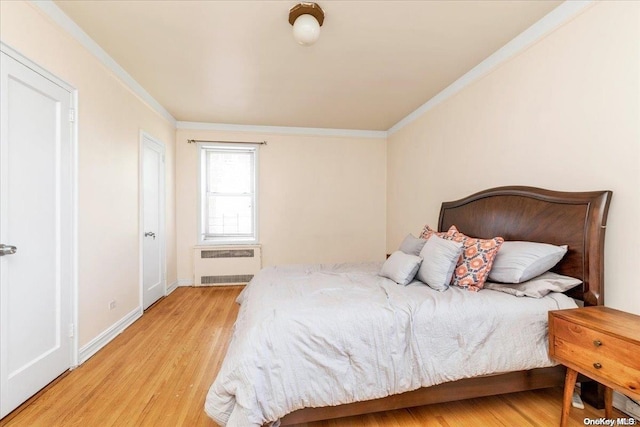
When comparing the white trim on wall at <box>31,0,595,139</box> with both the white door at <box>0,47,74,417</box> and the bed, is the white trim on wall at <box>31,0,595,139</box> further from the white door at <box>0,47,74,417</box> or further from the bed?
the bed

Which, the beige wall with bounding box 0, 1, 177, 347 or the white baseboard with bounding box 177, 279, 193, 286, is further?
the white baseboard with bounding box 177, 279, 193, 286

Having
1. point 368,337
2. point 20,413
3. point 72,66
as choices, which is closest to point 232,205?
point 72,66

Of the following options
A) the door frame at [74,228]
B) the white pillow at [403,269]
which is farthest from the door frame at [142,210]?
the white pillow at [403,269]

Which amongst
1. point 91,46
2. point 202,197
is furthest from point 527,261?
point 202,197

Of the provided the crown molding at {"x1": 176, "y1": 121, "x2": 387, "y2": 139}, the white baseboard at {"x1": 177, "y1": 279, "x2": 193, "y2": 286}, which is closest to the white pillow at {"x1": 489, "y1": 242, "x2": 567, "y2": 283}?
the crown molding at {"x1": 176, "y1": 121, "x2": 387, "y2": 139}

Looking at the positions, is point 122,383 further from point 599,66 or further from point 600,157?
point 599,66

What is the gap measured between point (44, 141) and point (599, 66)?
364cm

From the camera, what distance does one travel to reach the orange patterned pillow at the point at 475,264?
1980mm

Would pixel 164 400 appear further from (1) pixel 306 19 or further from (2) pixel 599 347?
(1) pixel 306 19

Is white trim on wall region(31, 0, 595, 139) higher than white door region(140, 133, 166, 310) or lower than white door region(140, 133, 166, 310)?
Result: higher

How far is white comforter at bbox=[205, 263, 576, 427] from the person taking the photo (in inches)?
53.9

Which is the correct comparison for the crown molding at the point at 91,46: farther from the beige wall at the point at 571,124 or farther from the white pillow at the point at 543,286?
the white pillow at the point at 543,286

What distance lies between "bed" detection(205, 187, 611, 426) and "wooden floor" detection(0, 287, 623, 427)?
14 cm

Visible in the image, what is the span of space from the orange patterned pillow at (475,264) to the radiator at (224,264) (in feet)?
10.7
